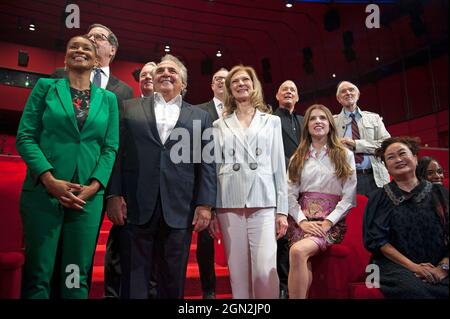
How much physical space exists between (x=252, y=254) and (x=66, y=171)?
96 cm

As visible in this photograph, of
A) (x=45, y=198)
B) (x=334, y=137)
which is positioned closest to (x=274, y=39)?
(x=334, y=137)

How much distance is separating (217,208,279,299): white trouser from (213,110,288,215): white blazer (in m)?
0.08

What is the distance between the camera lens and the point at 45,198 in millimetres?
1891

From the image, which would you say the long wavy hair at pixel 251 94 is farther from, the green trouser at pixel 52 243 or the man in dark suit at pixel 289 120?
the green trouser at pixel 52 243

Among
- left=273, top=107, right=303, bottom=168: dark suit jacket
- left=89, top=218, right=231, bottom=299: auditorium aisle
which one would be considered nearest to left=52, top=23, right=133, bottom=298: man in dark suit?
left=89, top=218, right=231, bottom=299: auditorium aisle

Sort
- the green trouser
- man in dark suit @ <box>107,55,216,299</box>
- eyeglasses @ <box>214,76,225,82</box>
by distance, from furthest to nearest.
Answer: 1. eyeglasses @ <box>214,76,225,82</box>
2. man in dark suit @ <box>107,55,216,299</box>
3. the green trouser

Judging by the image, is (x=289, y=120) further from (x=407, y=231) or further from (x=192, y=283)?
(x=192, y=283)

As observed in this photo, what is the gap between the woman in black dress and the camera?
6.93 feet

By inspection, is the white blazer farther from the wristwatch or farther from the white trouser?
the wristwatch

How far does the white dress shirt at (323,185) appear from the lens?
2.43 meters

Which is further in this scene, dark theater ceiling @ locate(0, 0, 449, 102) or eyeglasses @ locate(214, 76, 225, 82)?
eyeglasses @ locate(214, 76, 225, 82)

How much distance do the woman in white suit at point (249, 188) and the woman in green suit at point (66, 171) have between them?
59 cm
